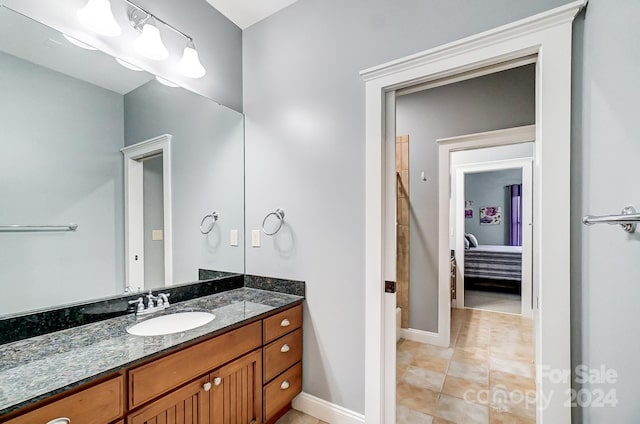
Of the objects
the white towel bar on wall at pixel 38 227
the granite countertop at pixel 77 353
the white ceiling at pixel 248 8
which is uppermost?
the white ceiling at pixel 248 8

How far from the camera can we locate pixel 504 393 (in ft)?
6.64

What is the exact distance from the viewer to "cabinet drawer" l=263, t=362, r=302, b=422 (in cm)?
160

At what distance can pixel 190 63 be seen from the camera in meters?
1.76

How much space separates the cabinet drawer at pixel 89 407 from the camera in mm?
810

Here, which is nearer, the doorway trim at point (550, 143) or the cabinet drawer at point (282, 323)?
the doorway trim at point (550, 143)

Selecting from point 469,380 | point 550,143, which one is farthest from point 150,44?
point 469,380

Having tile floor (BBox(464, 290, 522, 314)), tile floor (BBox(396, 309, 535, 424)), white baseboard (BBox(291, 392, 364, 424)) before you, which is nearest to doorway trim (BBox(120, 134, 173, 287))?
white baseboard (BBox(291, 392, 364, 424))

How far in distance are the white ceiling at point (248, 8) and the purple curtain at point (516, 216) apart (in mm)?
7226

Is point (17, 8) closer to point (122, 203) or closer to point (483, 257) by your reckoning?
point (122, 203)

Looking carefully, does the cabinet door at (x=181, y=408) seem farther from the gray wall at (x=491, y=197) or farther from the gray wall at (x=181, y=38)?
the gray wall at (x=491, y=197)

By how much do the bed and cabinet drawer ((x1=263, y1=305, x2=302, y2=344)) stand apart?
433 cm

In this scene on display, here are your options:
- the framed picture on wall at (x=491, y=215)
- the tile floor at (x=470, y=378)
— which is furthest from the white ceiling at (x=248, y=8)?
the framed picture on wall at (x=491, y=215)

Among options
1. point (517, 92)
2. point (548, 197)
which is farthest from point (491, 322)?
point (548, 197)

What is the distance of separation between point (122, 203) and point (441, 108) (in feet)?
9.33
